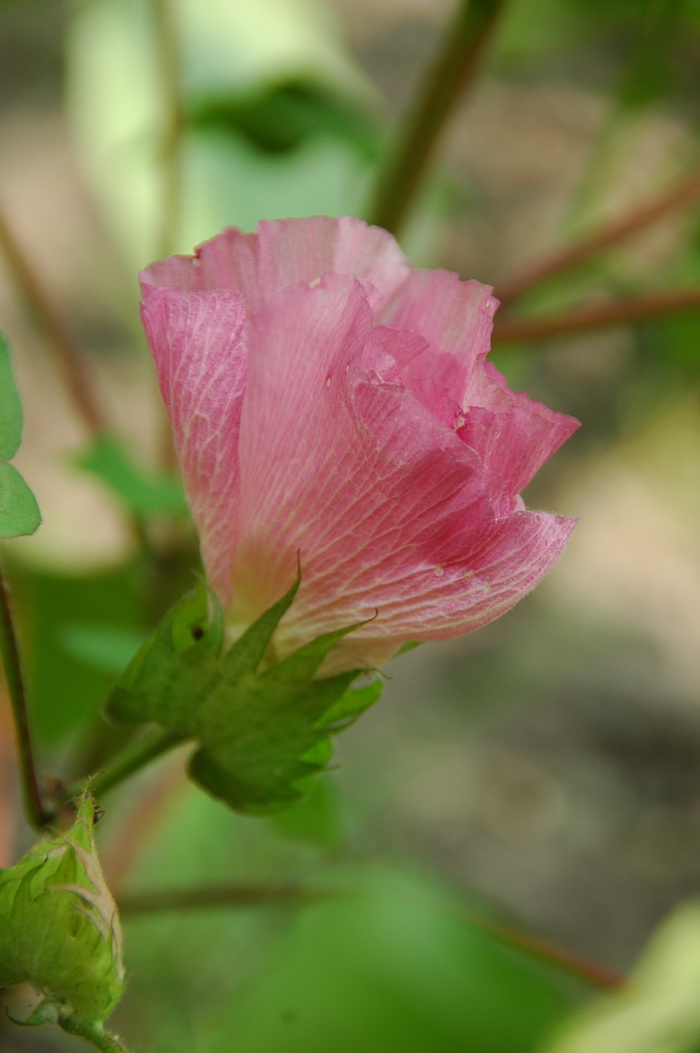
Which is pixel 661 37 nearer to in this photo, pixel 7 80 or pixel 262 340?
pixel 262 340

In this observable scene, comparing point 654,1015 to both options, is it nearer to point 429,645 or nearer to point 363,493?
point 363,493

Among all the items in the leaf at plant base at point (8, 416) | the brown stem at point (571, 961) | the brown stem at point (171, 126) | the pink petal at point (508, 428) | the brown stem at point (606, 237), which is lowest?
the brown stem at point (571, 961)

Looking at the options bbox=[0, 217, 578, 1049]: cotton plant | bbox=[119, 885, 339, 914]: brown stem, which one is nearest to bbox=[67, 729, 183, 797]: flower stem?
bbox=[0, 217, 578, 1049]: cotton plant

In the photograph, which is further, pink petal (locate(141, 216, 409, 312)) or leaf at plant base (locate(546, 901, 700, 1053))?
leaf at plant base (locate(546, 901, 700, 1053))

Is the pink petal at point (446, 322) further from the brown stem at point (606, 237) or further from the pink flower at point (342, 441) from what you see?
the brown stem at point (606, 237)

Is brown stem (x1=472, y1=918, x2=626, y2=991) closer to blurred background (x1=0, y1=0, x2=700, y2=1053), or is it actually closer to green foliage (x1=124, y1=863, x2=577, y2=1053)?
blurred background (x1=0, y1=0, x2=700, y2=1053)

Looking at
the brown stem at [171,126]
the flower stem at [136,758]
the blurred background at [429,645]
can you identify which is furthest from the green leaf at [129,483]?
the flower stem at [136,758]
